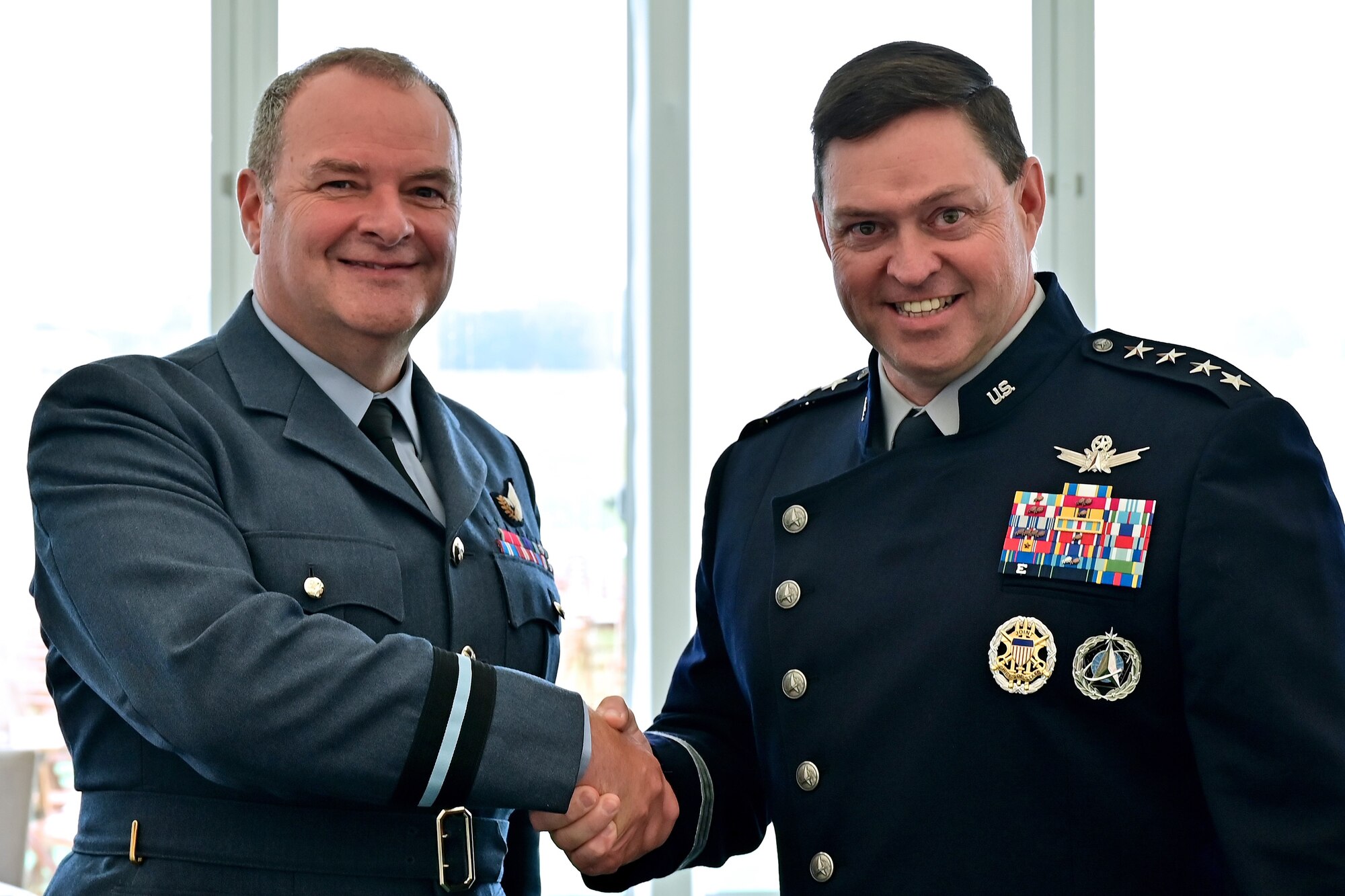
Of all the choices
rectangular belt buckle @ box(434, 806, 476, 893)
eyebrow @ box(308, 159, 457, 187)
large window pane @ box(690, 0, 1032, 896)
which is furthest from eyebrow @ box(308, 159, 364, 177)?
large window pane @ box(690, 0, 1032, 896)

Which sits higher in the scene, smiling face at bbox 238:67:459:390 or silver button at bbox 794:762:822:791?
smiling face at bbox 238:67:459:390

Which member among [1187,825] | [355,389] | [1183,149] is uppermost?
[1183,149]

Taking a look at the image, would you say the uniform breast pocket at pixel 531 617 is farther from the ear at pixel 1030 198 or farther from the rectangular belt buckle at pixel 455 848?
the ear at pixel 1030 198

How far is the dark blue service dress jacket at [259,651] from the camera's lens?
1403 mm

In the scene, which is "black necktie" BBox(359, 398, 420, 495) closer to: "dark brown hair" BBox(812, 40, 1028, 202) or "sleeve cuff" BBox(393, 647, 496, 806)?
"sleeve cuff" BBox(393, 647, 496, 806)

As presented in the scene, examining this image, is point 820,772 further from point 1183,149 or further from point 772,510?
point 1183,149

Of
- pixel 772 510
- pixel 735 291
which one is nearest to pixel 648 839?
pixel 772 510

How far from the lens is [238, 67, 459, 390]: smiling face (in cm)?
170

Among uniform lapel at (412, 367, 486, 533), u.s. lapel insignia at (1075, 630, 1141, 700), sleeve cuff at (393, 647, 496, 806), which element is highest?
Result: uniform lapel at (412, 367, 486, 533)

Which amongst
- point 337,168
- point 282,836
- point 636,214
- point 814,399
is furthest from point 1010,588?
point 636,214

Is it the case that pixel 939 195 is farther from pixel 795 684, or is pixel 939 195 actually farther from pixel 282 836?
pixel 282 836

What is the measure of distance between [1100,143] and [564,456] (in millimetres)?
1463

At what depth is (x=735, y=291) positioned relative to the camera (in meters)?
3.05

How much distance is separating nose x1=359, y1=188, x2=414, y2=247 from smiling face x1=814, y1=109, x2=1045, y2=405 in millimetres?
561
